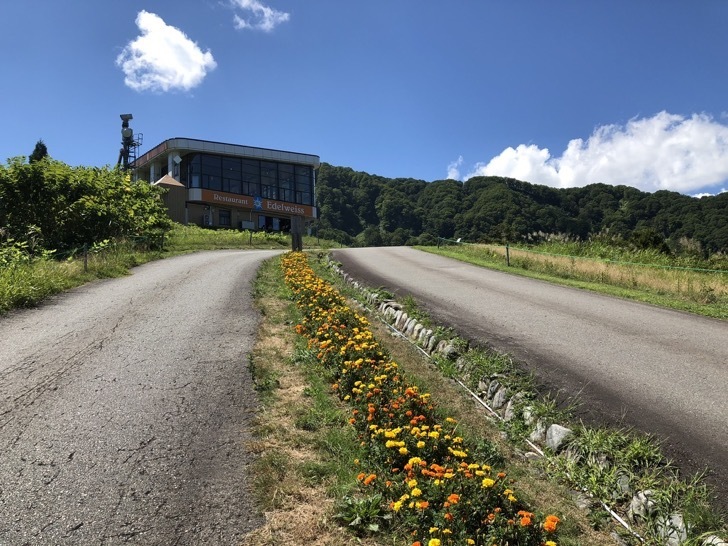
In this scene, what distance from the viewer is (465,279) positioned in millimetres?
14461

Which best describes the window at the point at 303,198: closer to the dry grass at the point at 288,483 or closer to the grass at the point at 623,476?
the dry grass at the point at 288,483

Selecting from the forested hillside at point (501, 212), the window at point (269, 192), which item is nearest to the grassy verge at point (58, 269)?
the forested hillside at point (501, 212)

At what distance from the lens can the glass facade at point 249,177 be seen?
5059 centimetres

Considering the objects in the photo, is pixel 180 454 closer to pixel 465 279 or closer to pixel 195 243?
pixel 465 279

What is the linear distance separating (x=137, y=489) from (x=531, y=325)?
6.65m

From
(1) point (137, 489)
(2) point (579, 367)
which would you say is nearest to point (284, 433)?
(1) point (137, 489)

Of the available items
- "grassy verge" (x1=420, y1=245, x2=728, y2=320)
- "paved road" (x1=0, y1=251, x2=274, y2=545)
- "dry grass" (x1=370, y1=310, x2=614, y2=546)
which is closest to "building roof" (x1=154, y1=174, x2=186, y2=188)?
"grassy verge" (x1=420, y1=245, x2=728, y2=320)

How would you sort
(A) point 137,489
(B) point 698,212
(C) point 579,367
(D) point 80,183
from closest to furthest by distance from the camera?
(A) point 137,489 → (C) point 579,367 → (D) point 80,183 → (B) point 698,212

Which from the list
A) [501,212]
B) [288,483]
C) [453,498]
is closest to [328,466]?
[288,483]

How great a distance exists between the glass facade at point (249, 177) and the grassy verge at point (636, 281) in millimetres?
39465

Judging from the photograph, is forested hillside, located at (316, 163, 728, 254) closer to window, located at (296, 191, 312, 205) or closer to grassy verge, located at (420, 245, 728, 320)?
grassy verge, located at (420, 245, 728, 320)

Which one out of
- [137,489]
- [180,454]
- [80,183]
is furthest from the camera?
[80,183]

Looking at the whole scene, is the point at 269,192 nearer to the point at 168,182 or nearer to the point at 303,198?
the point at 303,198

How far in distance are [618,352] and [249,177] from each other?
168ft
